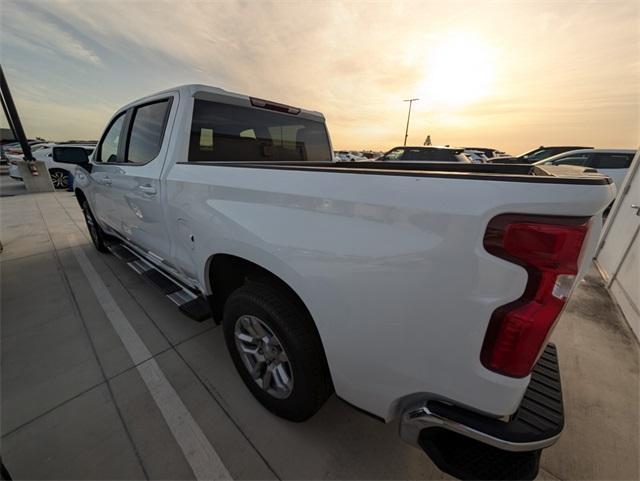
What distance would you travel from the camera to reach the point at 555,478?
4.86ft

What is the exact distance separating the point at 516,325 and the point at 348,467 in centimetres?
131

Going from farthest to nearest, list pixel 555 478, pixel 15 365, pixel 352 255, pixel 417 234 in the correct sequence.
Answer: pixel 15 365 < pixel 555 478 < pixel 352 255 < pixel 417 234

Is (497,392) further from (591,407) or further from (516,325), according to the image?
(591,407)

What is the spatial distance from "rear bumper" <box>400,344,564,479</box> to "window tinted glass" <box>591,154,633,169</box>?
34.1 feet

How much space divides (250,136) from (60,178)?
13.8 metres

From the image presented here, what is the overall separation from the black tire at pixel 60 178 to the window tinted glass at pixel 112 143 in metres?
11.1

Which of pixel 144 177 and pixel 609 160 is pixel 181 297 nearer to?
pixel 144 177

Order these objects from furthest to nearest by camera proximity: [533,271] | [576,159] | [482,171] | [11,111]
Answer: [11,111], [576,159], [482,171], [533,271]

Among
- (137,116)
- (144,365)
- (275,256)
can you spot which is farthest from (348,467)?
(137,116)

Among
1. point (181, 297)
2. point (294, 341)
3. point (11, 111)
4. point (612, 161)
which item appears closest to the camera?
point (294, 341)

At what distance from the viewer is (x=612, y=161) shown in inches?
308

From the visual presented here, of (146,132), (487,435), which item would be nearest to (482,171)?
(487,435)

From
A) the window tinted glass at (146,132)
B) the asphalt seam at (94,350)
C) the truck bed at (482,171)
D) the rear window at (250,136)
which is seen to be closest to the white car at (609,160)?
the truck bed at (482,171)

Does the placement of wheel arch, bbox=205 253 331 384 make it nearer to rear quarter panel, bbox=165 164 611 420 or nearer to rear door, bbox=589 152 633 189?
rear quarter panel, bbox=165 164 611 420
